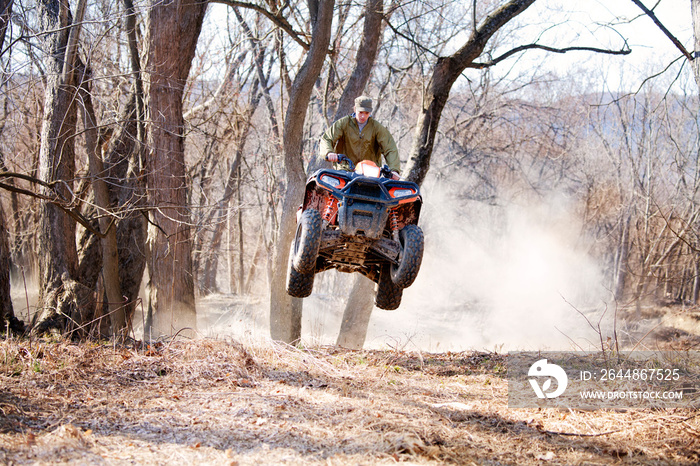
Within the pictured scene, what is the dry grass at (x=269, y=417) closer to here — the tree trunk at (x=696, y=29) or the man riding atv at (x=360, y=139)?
the man riding atv at (x=360, y=139)

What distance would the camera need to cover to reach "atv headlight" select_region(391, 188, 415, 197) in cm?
554

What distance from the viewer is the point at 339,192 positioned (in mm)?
5438

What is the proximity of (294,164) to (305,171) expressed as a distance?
3.90 m

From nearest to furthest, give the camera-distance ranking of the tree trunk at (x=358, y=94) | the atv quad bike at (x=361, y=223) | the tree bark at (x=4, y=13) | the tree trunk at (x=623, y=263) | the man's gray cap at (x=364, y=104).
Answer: the atv quad bike at (x=361, y=223), the man's gray cap at (x=364, y=104), the tree bark at (x=4, y=13), the tree trunk at (x=358, y=94), the tree trunk at (x=623, y=263)

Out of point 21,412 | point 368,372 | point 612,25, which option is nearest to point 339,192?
point 368,372

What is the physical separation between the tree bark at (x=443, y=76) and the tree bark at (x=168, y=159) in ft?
11.9

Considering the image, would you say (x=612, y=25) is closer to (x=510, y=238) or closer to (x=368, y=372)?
(x=368, y=372)

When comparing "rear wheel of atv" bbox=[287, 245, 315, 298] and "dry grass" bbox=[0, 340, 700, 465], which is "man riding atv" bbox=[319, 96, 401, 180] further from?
"dry grass" bbox=[0, 340, 700, 465]

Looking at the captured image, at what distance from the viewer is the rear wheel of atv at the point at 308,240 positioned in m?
5.44

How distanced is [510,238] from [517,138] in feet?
16.4

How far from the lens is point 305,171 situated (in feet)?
42.5

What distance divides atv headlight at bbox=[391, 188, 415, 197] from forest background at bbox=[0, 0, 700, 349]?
116 inches

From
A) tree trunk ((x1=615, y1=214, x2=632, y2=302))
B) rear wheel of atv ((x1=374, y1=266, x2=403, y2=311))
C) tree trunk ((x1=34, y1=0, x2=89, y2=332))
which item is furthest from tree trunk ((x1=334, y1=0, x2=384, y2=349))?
tree trunk ((x1=615, y1=214, x2=632, y2=302))

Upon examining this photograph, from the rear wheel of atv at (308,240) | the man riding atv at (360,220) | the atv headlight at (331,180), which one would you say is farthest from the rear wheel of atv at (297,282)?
the atv headlight at (331,180)
